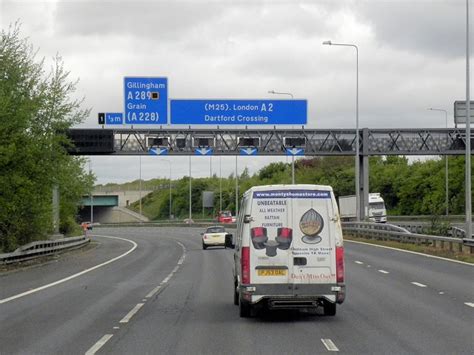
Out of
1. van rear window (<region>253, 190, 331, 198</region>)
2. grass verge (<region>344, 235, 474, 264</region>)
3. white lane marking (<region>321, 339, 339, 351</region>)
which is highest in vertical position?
van rear window (<region>253, 190, 331, 198</region>)

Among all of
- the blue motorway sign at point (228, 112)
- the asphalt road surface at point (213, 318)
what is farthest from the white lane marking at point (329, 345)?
the blue motorway sign at point (228, 112)

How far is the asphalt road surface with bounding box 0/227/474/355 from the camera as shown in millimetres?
11172

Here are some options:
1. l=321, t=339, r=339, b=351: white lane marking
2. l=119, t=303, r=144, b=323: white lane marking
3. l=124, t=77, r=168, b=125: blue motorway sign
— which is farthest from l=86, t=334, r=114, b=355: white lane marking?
l=124, t=77, r=168, b=125: blue motorway sign

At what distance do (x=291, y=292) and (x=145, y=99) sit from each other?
3176 cm

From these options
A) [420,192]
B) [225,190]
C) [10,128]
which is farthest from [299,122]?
[225,190]

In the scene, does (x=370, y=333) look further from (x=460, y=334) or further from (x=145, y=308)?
(x=145, y=308)

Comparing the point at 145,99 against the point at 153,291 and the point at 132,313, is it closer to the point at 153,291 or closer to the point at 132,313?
the point at 153,291

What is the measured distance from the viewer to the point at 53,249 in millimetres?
39750

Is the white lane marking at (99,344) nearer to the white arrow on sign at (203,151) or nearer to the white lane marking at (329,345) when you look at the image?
the white lane marking at (329,345)

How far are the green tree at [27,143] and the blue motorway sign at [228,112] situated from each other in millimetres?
9196

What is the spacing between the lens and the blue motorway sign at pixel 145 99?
43.8 m

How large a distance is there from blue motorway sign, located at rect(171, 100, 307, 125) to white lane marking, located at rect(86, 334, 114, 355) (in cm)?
3406

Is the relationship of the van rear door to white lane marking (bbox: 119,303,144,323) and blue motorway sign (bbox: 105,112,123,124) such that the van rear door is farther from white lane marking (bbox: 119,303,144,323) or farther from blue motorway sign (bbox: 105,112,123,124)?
blue motorway sign (bbox: 105,112,123,124)

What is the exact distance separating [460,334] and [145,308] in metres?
6.53
